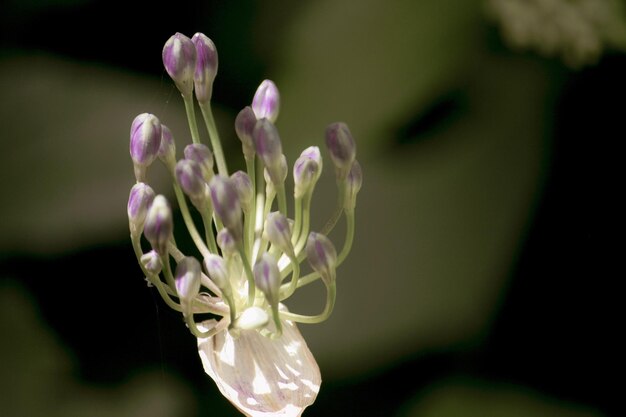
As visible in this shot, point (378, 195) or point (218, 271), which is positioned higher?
point (218, 271)

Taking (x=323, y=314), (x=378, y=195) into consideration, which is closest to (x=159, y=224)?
(x=323, y=314)

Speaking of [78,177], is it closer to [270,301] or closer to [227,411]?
[227,411]

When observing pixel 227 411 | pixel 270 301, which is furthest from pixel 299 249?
pixel 227 411

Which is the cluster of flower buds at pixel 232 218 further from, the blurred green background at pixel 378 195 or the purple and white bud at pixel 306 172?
the blurred green background at pixel 378 195

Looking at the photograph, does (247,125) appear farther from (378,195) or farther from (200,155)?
(378,195)

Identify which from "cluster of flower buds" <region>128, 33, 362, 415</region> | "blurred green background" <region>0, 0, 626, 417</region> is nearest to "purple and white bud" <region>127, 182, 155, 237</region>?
"cluster of flower buds" <region>128, 33, 362, 415</region>

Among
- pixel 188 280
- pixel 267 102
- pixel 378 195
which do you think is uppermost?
pixel 267 102

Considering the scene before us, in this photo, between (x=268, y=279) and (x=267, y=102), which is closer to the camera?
(x=268, y=279)
